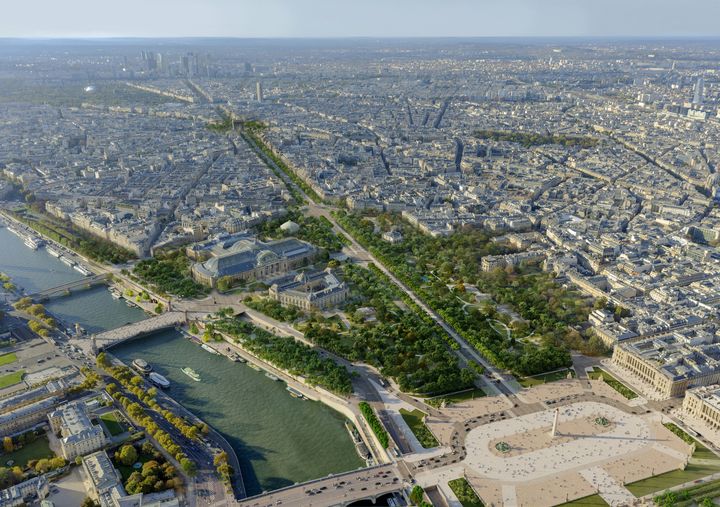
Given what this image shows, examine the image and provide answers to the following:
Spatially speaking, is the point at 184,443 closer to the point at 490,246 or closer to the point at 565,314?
the point at 565,314

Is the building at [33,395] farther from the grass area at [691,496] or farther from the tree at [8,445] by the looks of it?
the grass area at [691,496]

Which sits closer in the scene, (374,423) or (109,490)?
(109,490)

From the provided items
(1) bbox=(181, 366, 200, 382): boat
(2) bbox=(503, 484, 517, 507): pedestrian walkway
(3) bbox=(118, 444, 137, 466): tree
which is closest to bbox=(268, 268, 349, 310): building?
(1) bbox=(181, 366, 200, 382): boat

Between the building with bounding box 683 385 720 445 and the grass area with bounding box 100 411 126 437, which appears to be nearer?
the grass area with bounding box 100 411 126 437

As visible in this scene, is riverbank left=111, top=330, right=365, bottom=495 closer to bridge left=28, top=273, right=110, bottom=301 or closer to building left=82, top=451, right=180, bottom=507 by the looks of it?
building left=82, top=451, right=180, bottom=507

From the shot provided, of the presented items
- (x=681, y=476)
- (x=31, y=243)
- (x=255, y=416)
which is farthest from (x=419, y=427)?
(x=31, y=243)

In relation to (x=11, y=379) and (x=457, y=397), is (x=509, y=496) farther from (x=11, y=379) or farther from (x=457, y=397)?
(x=11, y=379)

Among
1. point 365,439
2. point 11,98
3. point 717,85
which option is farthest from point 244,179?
point 717,85
